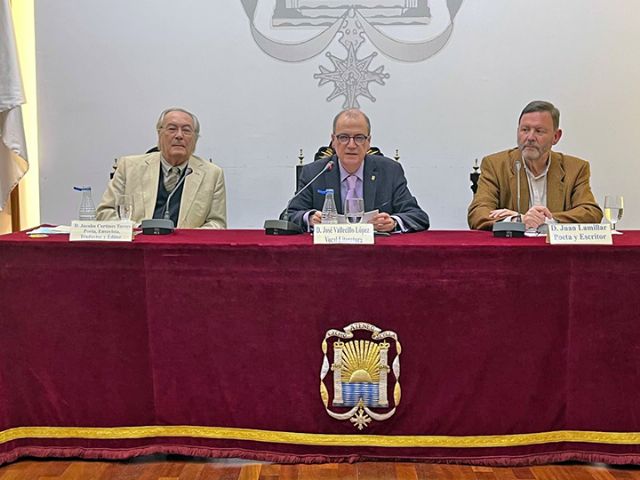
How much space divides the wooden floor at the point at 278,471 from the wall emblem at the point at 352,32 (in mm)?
2532

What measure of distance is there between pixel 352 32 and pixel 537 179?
5.65 ft

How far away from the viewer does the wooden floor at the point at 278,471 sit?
7.27 ft

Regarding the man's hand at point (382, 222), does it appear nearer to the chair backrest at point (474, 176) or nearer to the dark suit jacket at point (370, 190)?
the dark suit jacket at point (370, 190)

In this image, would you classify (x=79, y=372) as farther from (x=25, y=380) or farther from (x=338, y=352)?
(x=338, y=352)

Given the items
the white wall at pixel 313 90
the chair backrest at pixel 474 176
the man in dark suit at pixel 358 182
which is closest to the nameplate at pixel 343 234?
the man in dark suit at pixel 358 182

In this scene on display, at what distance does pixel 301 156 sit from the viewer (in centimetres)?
427

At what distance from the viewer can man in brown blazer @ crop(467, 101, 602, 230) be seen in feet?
9.21

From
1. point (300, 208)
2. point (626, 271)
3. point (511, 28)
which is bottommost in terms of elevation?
point (626, 271)

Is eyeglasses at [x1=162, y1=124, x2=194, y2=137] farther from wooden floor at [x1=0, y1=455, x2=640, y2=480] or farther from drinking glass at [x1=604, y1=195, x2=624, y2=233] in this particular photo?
drinking glass at [x1=604, y1=195, x2=624, y2=233]

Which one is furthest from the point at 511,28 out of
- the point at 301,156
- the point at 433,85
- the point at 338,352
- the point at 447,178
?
the point at 338,352

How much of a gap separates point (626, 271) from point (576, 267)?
0.53 feet

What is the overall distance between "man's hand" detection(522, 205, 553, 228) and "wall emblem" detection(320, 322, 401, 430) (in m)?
0.75

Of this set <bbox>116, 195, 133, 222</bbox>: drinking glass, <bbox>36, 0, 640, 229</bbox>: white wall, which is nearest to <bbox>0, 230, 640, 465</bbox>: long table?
<bbox>116, 195, 133, 222</bbox>: drinking glass

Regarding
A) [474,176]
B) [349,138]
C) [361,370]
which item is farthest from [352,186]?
[474,176]
